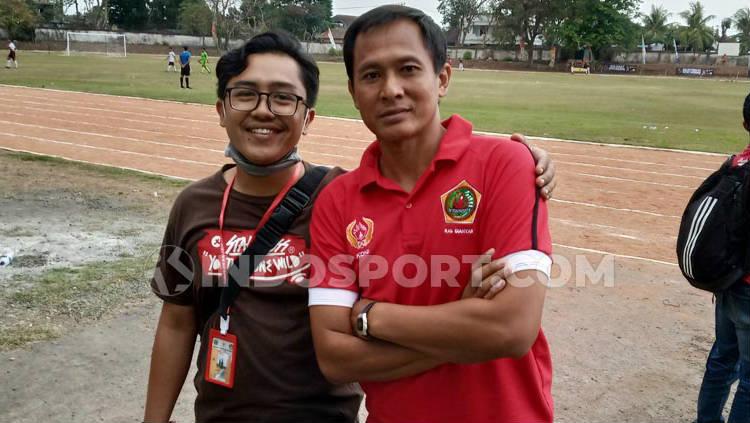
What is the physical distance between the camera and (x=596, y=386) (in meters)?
4.31

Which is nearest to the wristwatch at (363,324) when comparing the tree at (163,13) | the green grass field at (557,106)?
the green grass field at (557,106)

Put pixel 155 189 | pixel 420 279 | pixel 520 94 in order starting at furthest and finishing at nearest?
1. pixel 520 94
2. pixel 155 189
3. pixel 420 279

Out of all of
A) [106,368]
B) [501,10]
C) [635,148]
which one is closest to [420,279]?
[106,368]

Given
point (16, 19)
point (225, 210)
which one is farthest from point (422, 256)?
point (16, 19)

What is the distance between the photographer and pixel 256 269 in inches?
84.1

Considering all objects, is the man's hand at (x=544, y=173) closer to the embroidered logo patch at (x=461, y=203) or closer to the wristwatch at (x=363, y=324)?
the embroidered logo patch at (x=461, y=203)

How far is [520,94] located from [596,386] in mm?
29165

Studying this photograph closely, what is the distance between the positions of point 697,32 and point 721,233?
97.1 meters

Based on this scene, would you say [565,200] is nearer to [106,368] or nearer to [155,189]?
[155,189]

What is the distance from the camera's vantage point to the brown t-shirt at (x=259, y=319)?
83.4 inches

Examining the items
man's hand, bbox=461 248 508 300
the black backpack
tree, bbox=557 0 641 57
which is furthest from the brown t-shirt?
tree, bbox=557 0 641 57

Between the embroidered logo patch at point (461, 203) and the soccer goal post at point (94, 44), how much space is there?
6090cm

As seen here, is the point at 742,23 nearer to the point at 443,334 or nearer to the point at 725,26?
the point at 725,26

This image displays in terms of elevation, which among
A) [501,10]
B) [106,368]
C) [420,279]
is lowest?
[106,368]
